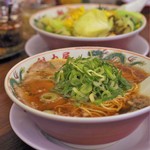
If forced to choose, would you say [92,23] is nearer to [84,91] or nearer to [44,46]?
[44,46]

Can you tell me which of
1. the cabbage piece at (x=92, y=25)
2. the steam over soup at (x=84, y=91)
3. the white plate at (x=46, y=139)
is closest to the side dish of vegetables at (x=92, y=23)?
the cabbage piece at (x=92, y=25)

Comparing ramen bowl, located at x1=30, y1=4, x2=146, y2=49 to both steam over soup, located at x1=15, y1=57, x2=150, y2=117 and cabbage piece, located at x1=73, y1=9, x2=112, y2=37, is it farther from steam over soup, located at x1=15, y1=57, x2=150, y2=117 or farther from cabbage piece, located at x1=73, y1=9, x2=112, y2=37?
steam over soup, located at x1=15, y1=57, x2=150, y2=117

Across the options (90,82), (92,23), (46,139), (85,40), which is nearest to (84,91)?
(90,82)

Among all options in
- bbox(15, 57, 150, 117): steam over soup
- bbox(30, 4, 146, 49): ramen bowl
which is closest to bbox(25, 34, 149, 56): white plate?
bbox(30, 4, 146, 49): ramen bowl

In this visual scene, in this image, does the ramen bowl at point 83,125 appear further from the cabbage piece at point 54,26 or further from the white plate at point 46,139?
the cabbage piece at point 54,26

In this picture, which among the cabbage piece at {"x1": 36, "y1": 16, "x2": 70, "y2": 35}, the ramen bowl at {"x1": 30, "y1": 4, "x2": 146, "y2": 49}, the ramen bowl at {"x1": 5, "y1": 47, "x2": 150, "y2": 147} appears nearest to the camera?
the ramen bowl at {"x1": 5, "y1": 47, "x2": 150, "y2": 147}

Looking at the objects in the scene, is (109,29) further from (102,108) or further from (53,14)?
(102,108)
